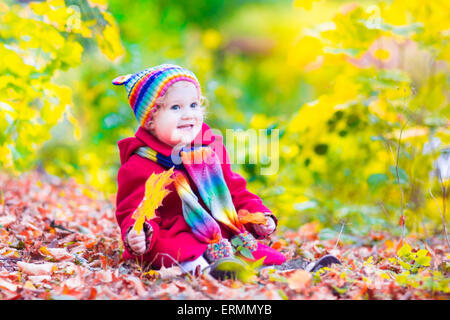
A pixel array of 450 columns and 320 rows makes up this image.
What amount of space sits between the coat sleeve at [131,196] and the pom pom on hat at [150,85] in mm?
231

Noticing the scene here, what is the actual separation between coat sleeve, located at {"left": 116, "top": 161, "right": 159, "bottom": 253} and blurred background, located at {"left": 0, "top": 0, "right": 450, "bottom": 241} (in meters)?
0.81

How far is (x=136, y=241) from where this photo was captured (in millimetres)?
2064

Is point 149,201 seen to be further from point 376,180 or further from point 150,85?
point 376,180

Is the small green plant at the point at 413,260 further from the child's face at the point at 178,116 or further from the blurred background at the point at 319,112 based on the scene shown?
the child's face at the point at 178,116

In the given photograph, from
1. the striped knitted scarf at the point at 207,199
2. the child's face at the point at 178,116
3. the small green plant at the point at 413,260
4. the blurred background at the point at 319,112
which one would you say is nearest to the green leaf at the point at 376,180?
the blurred background at the point at 319,112

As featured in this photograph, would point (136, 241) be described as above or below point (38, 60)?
below

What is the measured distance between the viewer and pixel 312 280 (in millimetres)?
1971

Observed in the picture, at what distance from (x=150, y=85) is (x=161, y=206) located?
0.54 m

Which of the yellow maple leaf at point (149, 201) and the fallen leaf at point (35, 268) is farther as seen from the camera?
the fallen leaf at point (35, 268)

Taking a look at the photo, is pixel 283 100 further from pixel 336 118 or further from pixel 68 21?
pixel 68 21

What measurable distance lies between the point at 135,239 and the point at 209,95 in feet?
8.48

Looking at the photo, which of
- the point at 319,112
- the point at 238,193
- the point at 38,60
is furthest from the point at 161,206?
the point at 319,112

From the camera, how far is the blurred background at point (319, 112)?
9.32ft
